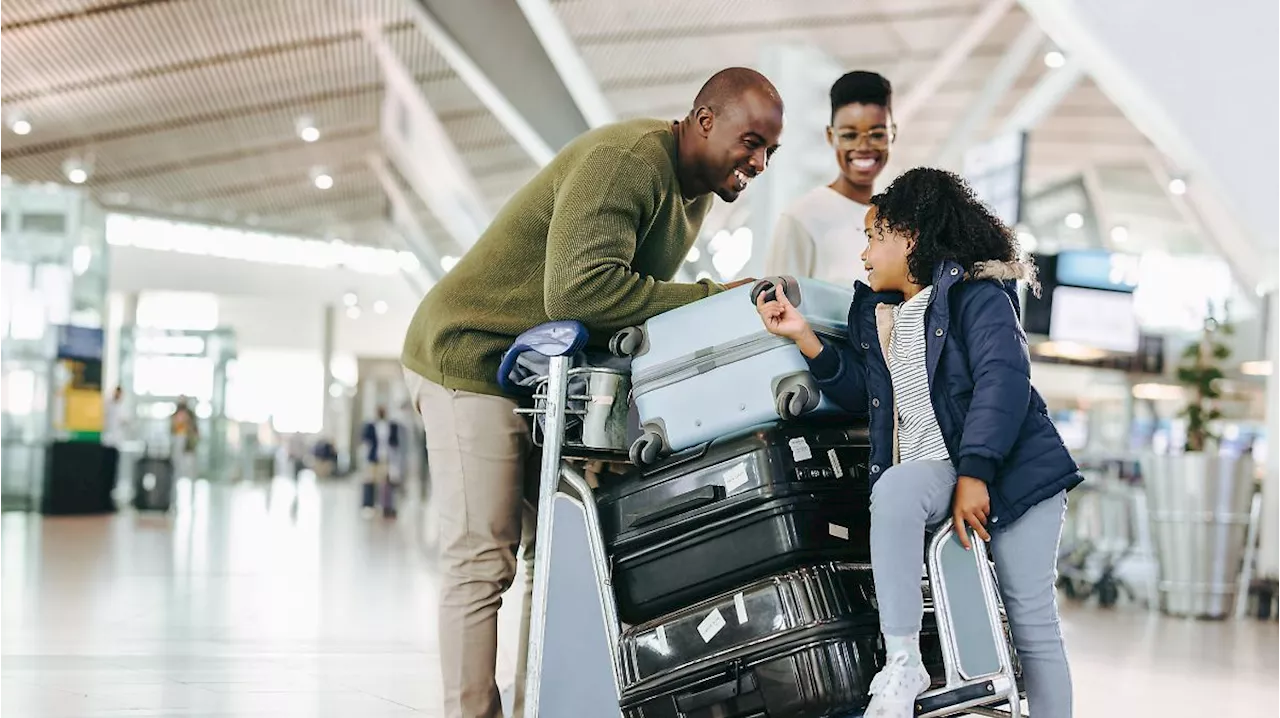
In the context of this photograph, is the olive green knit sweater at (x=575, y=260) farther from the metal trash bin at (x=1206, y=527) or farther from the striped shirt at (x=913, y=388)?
the metal trash bin at (x=1206, y=527)

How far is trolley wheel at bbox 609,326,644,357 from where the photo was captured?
2994 mm

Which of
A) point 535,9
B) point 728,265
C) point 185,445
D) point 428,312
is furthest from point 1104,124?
point 428,312

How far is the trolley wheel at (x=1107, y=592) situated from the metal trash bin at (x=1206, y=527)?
1.72 feet

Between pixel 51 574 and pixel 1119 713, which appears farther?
pixel 51 574

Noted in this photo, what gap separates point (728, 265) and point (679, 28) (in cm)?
554

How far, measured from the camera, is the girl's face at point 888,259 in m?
2.81

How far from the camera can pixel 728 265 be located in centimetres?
2030

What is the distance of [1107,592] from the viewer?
9.87 metres

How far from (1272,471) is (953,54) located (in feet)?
21.7

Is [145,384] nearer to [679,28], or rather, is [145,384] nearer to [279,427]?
[279,427]

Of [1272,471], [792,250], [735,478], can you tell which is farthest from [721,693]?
[1272,471]

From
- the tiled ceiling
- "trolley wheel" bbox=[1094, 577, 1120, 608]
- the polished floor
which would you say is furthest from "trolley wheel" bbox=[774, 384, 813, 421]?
the tiled ceiling

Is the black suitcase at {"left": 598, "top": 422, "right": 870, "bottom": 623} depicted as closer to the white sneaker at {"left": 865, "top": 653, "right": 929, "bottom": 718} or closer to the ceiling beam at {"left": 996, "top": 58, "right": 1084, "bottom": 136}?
the white sneaker at {"left": 865, "top": 653, "right": 929, "bottom": 718}

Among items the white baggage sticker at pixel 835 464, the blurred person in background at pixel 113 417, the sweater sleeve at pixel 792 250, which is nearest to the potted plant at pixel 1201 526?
the sweater sleeve at pixel 792 250
